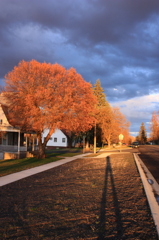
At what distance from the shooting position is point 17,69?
1927cm

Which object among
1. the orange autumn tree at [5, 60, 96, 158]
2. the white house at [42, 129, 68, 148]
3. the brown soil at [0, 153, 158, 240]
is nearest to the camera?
the brown soil at [0, 153, 158, 240]

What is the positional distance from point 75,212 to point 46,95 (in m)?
13.4

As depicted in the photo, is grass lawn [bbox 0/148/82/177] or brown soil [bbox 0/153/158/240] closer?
brown soil [bbox 0/153/158/240]

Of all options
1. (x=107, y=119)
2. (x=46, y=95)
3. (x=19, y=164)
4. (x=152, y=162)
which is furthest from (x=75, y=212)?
(x=107, y=119)

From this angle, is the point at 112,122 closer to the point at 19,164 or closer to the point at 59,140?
the point at 59,140

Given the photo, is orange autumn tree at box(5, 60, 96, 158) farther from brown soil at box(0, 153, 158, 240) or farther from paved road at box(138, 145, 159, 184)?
brown soil at box(0, 153, 158, 240)

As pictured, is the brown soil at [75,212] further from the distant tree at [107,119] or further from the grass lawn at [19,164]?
the distant tree at [107,119]

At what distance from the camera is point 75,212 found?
223 inches

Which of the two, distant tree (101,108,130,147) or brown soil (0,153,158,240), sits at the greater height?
distant tree (101,108,130,147)

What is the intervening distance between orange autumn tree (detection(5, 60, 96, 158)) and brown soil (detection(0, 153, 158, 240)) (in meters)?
10.1

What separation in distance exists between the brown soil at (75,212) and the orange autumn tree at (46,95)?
33.1 feet

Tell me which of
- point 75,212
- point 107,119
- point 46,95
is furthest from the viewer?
point 107,119

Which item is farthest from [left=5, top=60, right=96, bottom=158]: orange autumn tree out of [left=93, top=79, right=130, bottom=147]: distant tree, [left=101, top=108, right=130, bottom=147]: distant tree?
[left=101, top=108, right=130, bottom=147]: distant tree

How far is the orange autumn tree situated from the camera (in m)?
18.4
